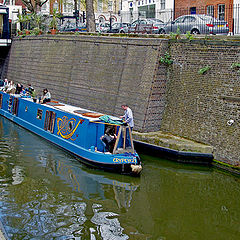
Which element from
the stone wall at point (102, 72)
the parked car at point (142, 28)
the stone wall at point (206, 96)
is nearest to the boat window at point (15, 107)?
Answer: the stone wall at point (102, 72)

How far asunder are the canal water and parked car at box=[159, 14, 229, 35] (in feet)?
23.3

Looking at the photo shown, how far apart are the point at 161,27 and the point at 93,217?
14.4m

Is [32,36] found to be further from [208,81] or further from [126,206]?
[126,206]

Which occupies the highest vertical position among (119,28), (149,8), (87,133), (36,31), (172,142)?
(149,8)

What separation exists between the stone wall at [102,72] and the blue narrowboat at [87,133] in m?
2.06

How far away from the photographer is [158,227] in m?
9.16

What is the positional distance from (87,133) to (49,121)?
337 cm

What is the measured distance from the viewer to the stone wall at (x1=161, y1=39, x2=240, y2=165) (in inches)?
517

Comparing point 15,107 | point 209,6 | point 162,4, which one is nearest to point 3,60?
point 15,107

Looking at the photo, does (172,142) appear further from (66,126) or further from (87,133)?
(66,126)

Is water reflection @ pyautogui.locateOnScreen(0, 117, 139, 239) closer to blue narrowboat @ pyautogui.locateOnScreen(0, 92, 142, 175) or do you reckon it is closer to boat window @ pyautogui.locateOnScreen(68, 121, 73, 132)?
blue narrowboat @ pyautogui.locateOnScreen(0, 92, 142, 175)

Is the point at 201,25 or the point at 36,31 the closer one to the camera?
the point at 201,25

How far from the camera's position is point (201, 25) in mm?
19141

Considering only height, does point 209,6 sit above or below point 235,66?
above
